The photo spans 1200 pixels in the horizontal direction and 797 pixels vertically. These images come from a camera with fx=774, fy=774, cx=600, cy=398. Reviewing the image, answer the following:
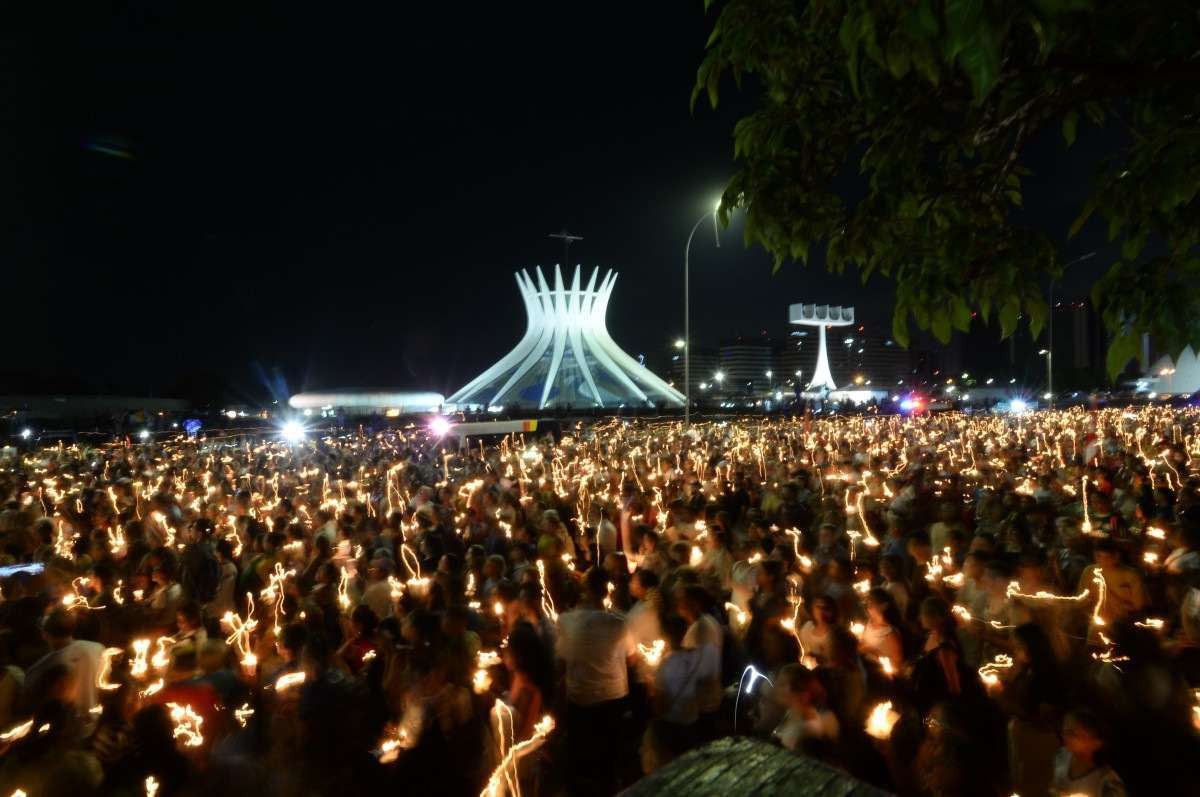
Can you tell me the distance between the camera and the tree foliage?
237 centimetres

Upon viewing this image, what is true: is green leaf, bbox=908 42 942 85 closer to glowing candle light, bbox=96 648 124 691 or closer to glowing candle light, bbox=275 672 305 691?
glowing candle light, bbox=275 672 305 691

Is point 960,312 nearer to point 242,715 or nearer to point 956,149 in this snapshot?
point 956,149

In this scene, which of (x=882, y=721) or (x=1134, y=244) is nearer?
(x=1134, y=244)

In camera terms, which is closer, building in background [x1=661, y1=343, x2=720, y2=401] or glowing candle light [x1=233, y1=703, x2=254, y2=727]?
glowing candle light [x1=233, y1=703, x2=254, y2=727]

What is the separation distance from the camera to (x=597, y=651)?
4898 mm

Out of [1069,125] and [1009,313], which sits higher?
[1069,125]

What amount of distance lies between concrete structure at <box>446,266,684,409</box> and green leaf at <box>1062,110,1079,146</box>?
50.8 metres

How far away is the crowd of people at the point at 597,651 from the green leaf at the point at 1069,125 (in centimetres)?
237

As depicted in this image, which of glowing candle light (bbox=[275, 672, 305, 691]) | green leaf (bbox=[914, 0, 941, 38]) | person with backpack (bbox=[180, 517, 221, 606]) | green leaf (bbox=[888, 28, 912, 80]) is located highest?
green leaf (bbox=[888, 28, 912, 80])

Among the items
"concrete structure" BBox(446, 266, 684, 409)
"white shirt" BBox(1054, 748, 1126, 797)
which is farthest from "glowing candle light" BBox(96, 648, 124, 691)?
"concrete structure" BBox(446, 266, 684, 409)

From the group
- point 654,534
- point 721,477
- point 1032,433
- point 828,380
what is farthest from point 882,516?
point 828,380

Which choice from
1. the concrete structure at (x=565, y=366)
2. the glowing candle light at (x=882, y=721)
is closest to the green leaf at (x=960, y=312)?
the glowing candle light at (x=882, y=721)

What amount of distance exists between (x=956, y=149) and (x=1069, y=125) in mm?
415

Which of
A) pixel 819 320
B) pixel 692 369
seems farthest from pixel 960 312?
pixel 692 369
